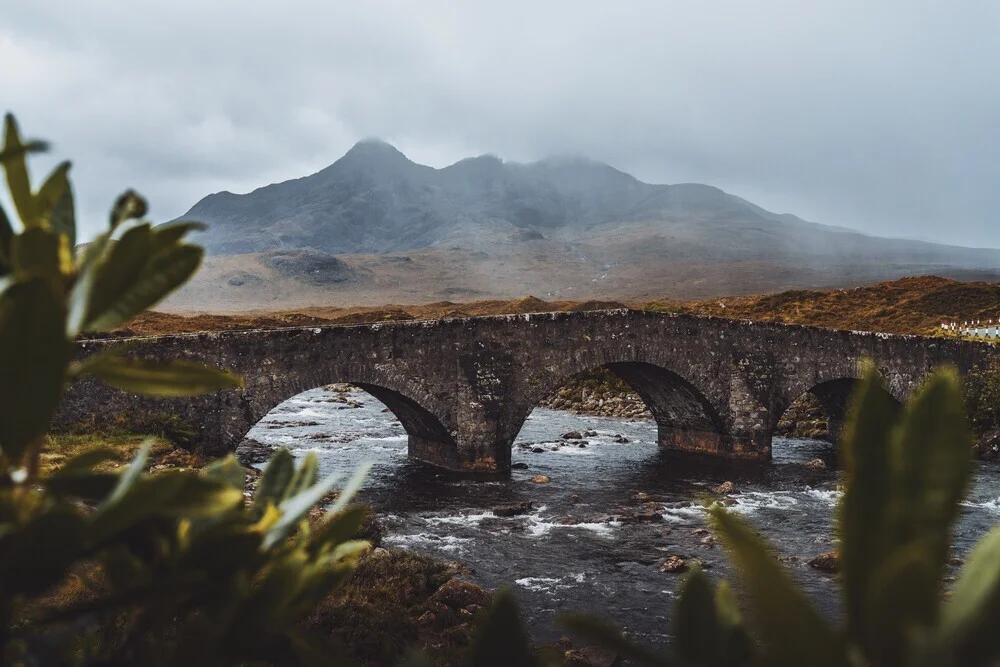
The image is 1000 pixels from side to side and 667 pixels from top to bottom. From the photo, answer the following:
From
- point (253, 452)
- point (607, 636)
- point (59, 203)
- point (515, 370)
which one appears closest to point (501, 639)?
point (607, 636)

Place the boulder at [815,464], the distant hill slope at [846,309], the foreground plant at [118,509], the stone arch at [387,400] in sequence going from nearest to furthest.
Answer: the foreground plant at [118,509] < the stone arch at [387,400] < the boulder at [815,464] < the distant hill slope at [846,309]

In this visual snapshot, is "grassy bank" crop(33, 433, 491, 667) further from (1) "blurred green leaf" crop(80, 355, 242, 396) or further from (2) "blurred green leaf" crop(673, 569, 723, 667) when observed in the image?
(2) "blurred green leaf" crop(673, 569, 723, 667)

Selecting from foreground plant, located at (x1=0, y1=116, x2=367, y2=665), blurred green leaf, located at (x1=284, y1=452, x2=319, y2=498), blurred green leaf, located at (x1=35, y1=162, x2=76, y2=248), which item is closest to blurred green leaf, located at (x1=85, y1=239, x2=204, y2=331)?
foreground plant, located at (x1=0, y1=116, x2=367, y2=665)

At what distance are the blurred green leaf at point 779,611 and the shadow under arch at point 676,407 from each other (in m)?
20.0

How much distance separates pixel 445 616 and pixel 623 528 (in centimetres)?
653

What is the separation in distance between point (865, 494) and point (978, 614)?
171 millimetres

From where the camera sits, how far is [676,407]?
76.9ft

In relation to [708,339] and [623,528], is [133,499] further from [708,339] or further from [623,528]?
[708,339]

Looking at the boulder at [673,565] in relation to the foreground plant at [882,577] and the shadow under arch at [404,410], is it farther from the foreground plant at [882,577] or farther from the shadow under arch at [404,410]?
the foreground plant at [882,577]

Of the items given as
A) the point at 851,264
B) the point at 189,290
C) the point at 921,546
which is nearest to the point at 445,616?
the point at 921,546

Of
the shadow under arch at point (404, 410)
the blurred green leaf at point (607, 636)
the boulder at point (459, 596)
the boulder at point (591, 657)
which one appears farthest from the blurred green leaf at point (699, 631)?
the shadow under arch at point (404, 410)

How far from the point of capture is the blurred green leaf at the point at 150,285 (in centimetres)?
115

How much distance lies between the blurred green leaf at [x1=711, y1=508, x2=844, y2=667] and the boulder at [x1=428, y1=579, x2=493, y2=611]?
29.5 feet

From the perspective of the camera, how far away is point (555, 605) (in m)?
10.5
